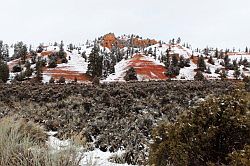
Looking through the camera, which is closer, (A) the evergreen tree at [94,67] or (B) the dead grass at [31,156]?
(B) the dead grass at [31,156]

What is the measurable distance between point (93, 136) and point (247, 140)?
22.9 ft

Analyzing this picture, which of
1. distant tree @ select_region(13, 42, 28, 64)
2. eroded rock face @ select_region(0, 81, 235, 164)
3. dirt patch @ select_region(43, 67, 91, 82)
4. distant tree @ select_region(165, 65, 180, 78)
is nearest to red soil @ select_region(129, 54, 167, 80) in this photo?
distant tree @ select_region(165, 65, 180, 78)

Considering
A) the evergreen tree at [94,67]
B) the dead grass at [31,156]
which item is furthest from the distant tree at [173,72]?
the dead grass at [31,156]

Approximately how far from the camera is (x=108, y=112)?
14547 mm

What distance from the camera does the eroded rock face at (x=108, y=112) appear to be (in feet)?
34.5

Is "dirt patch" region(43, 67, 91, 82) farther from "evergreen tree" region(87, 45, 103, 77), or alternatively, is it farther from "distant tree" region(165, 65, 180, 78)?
"distant tree" region(165, 65, 180, 78)

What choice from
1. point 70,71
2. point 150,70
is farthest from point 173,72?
point 70,71

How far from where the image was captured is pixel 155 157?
559 centimetres

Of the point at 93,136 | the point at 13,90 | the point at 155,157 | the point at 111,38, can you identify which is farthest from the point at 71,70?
the point at 111,38

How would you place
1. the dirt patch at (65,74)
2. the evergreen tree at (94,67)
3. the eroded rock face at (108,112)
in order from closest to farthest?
the eroded rock face at (108,112)
the dirt patch at (65,74)
the evergreen tree at (94,67)

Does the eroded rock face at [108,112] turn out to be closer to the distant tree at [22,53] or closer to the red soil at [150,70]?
the red soil at [150,70]

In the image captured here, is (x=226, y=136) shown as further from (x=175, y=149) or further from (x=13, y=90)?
(x=13, y=90)

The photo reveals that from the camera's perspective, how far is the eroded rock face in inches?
414

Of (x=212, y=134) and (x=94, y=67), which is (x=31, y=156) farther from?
(x=94, y=67)
